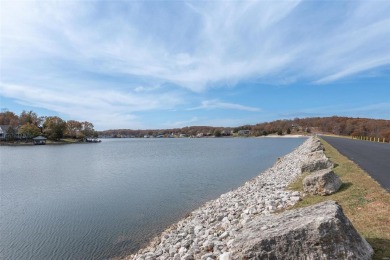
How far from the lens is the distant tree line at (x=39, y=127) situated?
13438cm

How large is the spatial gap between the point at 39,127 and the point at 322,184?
533 ft

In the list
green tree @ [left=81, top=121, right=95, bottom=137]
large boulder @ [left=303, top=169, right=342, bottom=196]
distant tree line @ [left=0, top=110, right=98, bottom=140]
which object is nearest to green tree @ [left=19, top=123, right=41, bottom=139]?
distant tree line @ [left=0, top=110, right=98, bottom=140]

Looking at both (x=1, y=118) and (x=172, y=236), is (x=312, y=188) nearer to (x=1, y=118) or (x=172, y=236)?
(x=172, y=236)

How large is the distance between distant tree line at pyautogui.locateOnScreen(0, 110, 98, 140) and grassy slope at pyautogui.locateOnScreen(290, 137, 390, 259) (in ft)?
475

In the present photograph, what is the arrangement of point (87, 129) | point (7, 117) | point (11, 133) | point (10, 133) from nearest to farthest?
point (10, 133)
point (11, 133)
point (7, 117)
point (87, 129)

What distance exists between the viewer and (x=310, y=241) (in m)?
5.60

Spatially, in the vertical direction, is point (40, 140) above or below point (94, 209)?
above

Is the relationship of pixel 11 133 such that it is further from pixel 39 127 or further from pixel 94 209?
pixel 94 209

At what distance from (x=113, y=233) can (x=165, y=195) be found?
7813mm

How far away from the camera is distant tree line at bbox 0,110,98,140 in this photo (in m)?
134

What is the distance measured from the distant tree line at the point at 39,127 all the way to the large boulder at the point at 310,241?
5820 inches

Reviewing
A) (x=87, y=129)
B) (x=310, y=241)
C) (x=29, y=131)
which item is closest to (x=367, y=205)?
(x=310, y=241)

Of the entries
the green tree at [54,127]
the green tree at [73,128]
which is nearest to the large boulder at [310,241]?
the green tree at [54,127]

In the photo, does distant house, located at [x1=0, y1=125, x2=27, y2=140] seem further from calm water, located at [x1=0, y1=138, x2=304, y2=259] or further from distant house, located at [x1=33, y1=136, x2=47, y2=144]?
calm water, located at [x1=0, y1=138, x2=304, y2=259]
